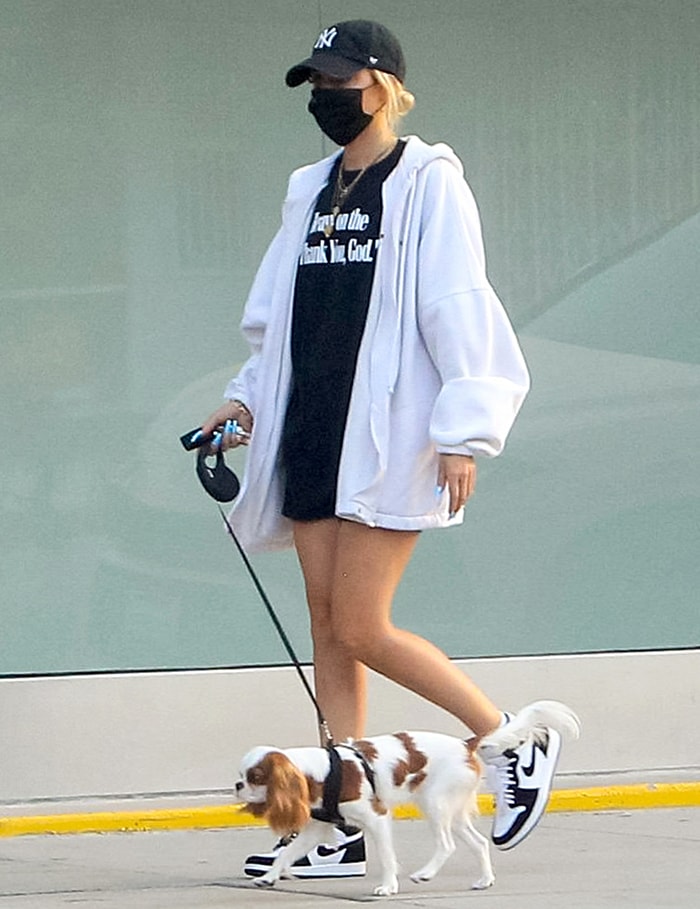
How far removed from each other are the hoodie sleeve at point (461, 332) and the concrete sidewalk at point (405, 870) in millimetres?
1125

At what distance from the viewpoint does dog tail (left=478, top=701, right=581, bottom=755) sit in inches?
191

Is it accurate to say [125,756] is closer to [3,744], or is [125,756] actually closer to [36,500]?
[3,744]

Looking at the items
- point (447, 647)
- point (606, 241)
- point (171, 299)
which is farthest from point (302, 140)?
point (447, 647)

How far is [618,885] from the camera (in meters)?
5.02

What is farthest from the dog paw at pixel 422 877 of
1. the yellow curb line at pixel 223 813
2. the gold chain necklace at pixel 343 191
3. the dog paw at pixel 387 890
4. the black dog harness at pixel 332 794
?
the gold chain necklace at pixel 343 191

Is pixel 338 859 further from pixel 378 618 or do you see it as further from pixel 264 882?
pixel 378 618

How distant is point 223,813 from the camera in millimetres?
6234

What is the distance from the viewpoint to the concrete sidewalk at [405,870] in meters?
4.83

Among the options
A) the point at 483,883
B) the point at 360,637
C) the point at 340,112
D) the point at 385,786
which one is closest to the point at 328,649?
the point at 360,637

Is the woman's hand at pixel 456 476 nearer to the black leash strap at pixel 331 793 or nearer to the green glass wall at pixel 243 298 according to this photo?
the black leash strap at pixel 331 793

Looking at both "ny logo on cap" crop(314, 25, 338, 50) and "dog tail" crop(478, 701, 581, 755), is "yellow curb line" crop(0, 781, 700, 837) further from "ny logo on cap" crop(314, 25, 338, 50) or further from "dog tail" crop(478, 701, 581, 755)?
"ny logo on cap" crop(314, 25, 338, 50)

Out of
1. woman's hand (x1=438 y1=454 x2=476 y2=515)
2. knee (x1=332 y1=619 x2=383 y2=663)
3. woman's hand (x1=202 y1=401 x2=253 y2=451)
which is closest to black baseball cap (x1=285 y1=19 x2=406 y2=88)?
woman's hand (x1=202 y1=401 x2=253 y2=451)

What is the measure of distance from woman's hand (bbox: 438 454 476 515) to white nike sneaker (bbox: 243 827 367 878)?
939 mm

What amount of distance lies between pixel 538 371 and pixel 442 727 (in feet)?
4.17
